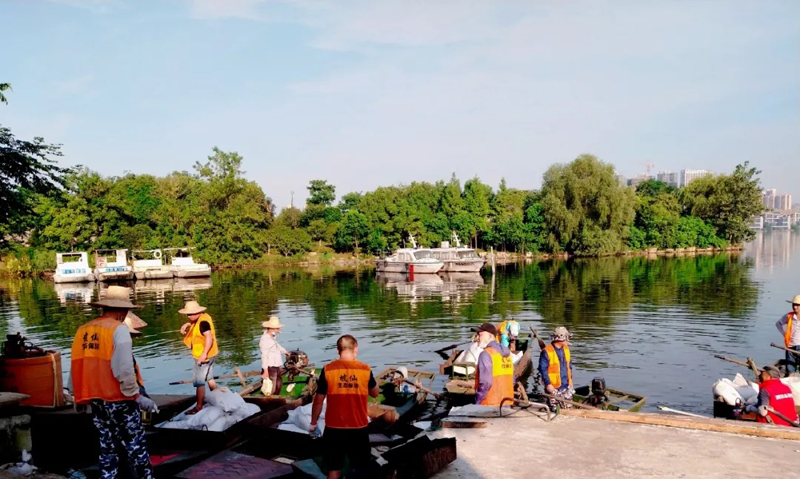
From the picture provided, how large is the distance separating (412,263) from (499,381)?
4885 cm

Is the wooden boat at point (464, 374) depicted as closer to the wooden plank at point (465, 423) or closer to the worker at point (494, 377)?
the worker at point (494, 377)

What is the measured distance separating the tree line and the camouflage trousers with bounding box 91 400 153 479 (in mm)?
66130

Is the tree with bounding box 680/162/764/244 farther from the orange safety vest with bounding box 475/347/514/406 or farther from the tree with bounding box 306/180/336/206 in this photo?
the orange safety vest with bounding box 475/347/514/406

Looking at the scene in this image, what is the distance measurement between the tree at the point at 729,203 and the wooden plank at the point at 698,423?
86.2m

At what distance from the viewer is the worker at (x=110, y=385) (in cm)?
639

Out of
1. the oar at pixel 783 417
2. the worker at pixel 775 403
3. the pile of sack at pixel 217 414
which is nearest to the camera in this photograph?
the oar at pixel 783 417

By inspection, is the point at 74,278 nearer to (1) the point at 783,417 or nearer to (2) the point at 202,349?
(2) the point at 202,349

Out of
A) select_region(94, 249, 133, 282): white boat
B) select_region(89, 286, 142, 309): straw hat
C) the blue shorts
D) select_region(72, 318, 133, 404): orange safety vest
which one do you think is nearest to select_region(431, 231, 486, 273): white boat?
select_region(94, 249, 133, 282): white boat

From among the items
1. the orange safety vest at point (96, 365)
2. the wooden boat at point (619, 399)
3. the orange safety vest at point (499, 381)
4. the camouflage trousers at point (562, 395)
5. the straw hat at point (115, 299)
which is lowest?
the wooden boat at point (619, 399)

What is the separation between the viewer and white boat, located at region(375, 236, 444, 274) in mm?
58031

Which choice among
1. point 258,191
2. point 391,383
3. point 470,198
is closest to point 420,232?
point 470,198

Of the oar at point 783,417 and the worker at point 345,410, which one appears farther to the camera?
the oar at point 783,417

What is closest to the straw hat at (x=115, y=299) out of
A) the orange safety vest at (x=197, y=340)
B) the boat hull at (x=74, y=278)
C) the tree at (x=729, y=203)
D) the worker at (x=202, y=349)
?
the worker at (x=202, y=349)

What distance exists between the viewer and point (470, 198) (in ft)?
276
